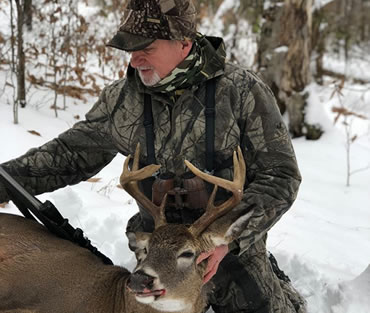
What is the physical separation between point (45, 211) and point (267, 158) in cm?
137

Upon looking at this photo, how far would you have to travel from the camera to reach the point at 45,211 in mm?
3426

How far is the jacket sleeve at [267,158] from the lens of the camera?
10.2ft

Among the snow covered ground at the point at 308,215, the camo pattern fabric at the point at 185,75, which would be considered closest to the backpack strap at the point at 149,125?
the camo pattern fabric at the point at 185,75

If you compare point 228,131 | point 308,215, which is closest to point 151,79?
point 228,131

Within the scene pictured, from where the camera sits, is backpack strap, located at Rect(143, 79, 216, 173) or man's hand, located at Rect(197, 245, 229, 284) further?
backpack strap, located at Rect(143, 79, 216, 173)

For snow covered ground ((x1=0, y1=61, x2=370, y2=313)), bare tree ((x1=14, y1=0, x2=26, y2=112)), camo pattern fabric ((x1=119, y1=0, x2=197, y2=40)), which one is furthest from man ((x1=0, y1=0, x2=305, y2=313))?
bare tree ((x1=14, y1=0, x2=26, y2=112))

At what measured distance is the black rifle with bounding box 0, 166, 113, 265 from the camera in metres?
3.40

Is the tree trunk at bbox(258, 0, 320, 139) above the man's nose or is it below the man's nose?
below

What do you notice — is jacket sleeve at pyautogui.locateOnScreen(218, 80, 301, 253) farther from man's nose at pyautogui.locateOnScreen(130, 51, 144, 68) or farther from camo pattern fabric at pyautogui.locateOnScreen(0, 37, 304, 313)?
man's nose at pyautogui.locateOnScreen(130, 51, 144, 68)

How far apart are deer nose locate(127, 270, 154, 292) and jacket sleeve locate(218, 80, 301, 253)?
2.40 feet

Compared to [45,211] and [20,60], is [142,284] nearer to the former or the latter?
[45,211]

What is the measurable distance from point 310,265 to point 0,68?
6119 mm

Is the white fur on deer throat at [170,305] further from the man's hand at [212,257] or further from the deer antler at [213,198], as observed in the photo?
the deer antler at [213,198]

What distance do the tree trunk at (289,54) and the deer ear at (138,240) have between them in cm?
607
